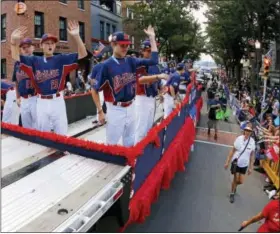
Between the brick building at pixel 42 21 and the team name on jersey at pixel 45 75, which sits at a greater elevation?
the brick building at pixel 42 21

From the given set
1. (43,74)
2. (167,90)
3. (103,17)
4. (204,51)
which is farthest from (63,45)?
(204,51)

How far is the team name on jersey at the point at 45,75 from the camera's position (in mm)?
4883

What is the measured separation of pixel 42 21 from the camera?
22.3 metres

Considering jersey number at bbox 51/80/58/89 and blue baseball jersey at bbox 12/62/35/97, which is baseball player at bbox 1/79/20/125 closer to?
blue baseball jersey at bbox 12/62/35/97

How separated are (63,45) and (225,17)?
1142 cm

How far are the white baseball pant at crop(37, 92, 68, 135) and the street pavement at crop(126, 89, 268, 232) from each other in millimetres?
1869

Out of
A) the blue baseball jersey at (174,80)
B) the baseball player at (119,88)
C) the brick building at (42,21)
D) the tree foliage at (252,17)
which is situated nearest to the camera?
the baseball player at (119,88)

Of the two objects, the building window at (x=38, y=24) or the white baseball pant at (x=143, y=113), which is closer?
the white baseball pant at (x=143, y=113)

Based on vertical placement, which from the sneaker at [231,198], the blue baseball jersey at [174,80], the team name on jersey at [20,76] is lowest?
the sneaker at [231,198]

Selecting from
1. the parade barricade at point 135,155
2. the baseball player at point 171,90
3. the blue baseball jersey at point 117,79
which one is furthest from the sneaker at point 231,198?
the blue baseball jersey at point 117,79

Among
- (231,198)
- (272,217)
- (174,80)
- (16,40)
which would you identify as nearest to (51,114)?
(16,40)

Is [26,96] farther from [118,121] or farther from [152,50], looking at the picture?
[152,50]

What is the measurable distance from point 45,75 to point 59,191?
230 centimetres

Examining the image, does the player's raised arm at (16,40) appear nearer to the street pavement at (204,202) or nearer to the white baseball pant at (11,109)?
the white baseball pant at (11,109)
